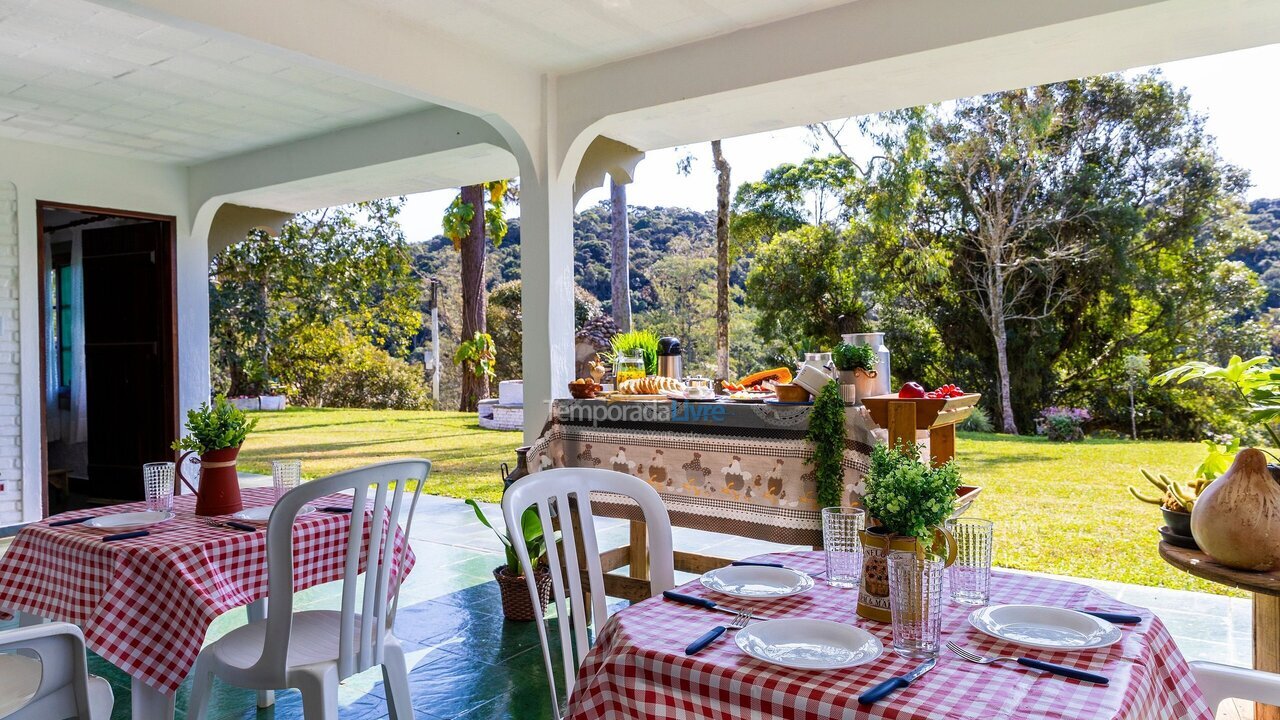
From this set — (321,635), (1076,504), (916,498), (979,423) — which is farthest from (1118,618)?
(979,423)

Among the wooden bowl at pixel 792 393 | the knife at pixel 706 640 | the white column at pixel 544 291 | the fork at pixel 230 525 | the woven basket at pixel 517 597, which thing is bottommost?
the woven basket at pixel 517 597

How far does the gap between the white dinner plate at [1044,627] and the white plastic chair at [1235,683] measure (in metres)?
0.20

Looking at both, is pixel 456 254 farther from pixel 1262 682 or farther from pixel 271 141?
pixel 1262 682

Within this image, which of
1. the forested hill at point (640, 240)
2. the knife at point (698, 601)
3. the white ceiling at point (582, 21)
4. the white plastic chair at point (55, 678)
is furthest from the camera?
the forested hill at point (640, 240)

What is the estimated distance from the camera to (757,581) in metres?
1.65

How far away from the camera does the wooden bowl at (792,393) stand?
3.09 m

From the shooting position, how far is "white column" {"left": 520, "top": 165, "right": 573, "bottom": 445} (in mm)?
4312

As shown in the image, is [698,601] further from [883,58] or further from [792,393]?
[883,58]

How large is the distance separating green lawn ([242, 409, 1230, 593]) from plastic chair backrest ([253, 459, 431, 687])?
14.4 ft

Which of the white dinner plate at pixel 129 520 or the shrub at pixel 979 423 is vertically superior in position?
the white dinner plate at pixel 129 520

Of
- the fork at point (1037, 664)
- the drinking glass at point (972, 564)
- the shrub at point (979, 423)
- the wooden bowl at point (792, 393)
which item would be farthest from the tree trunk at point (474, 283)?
the fork at point (1037, 664)

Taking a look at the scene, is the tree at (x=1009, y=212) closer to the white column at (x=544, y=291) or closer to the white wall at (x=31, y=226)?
the white column at (x=544, y=291)

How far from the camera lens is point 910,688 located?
3.69ft

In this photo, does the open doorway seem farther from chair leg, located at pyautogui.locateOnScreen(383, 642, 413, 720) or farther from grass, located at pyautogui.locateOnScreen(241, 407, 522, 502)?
chair leg, located at pyautogui.locateOnScreen(383, 642, 413, 720)
